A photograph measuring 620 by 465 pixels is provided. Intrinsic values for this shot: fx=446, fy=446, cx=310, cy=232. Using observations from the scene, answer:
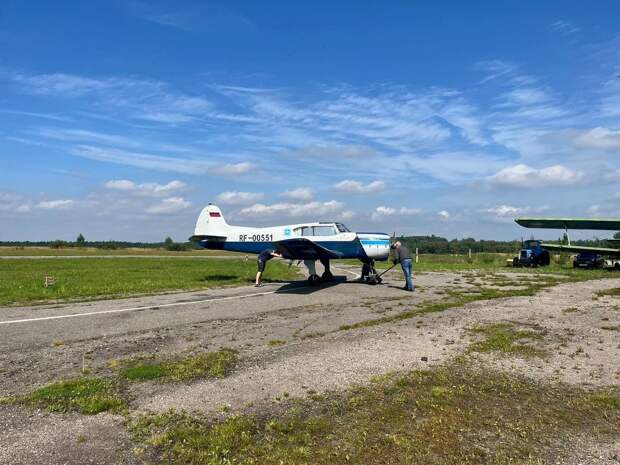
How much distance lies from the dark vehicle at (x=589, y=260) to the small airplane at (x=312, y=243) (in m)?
18.1

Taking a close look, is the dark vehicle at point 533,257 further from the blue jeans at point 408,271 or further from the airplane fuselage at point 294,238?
the blue jeans at point 408,271

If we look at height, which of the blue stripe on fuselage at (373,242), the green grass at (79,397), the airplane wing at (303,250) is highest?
the blue stripe on fuselage at (373,242)

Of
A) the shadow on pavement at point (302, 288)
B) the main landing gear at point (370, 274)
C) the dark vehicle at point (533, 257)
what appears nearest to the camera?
the shadow on pavement at point (302, 288)

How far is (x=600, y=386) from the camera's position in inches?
210

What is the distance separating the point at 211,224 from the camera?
22.4 meters

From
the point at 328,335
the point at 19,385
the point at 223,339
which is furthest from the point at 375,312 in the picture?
the point at 19,385

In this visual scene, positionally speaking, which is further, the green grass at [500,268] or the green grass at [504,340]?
the green grass at [500,268]

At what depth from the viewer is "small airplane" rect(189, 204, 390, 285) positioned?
18027 millimetres

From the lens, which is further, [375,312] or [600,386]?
[375,312]

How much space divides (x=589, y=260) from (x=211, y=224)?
966 inches

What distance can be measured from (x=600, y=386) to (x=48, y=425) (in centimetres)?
608

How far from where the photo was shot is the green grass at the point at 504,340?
7.05 metres

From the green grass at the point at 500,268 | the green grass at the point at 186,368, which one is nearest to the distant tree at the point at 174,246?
the green grass at the point at 500,268

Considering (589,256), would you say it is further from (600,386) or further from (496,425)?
(496,425)
